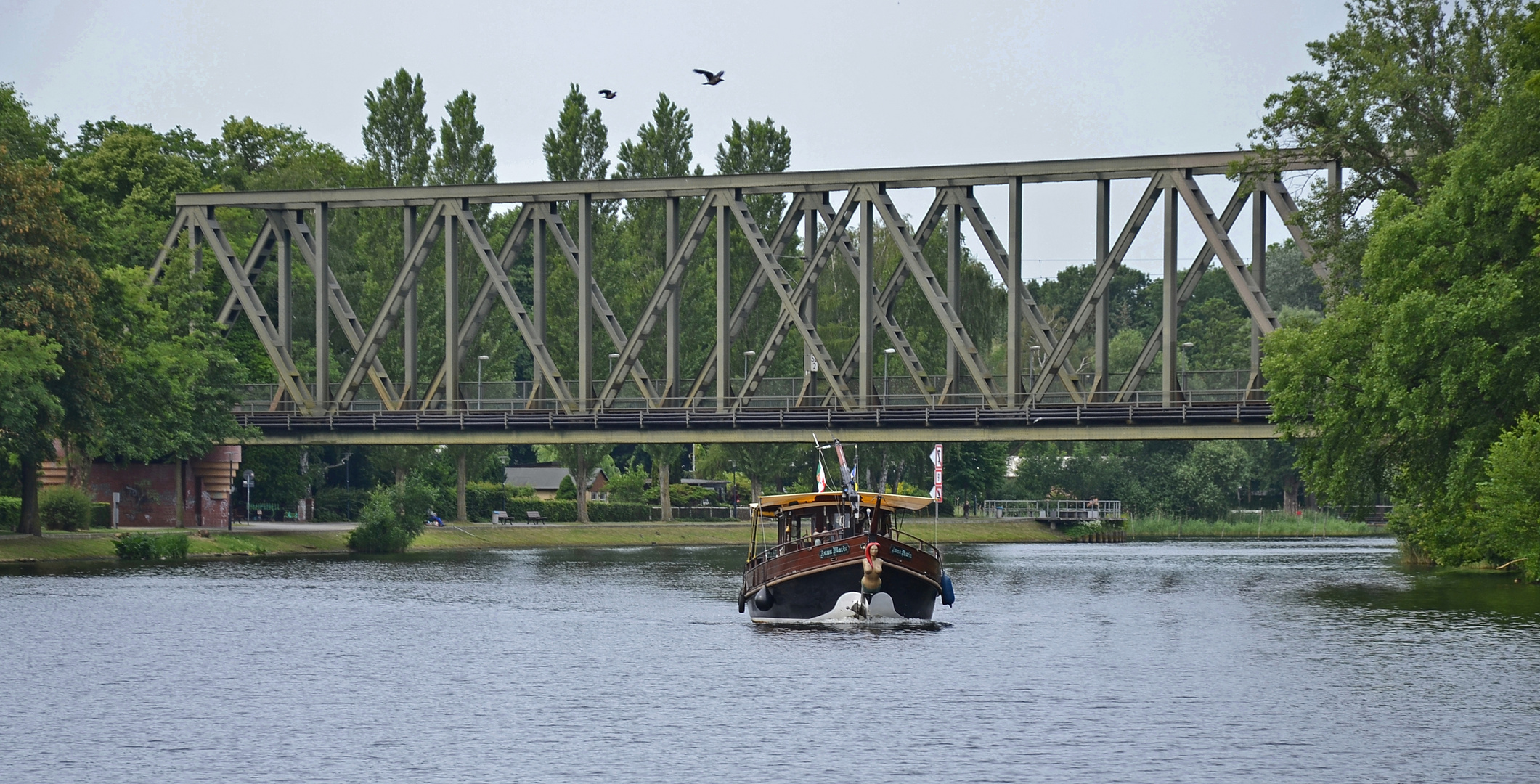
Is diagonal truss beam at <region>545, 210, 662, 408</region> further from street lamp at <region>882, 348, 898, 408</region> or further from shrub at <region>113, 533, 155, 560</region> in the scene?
shrub at <region>113, 533, 155, 560</region>

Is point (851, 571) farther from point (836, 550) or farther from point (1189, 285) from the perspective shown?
point (1189, 285)

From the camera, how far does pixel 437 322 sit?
116 meters

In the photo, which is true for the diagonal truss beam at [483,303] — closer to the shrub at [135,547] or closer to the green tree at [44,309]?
the shrub at [135,547]

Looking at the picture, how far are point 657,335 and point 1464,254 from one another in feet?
219

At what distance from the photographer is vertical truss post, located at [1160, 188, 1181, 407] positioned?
8906 centimetres

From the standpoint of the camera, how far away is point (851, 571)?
5506 cm

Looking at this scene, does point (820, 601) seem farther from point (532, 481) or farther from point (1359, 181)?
point (532, 481)

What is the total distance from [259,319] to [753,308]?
27.8 m

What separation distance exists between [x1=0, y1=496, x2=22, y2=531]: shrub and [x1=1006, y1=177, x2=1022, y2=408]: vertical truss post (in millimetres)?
46156

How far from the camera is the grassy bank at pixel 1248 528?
142 meters

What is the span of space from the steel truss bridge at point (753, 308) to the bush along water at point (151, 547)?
15.1 m

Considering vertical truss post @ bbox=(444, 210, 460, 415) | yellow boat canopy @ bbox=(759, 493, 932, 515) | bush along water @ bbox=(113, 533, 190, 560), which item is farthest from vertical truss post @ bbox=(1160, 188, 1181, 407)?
bush along water @ bbox=(113, 533, 190, 560)

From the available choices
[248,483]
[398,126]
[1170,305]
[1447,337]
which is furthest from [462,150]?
[1447,337]

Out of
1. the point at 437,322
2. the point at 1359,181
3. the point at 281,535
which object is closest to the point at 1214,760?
the point at 1359,181
